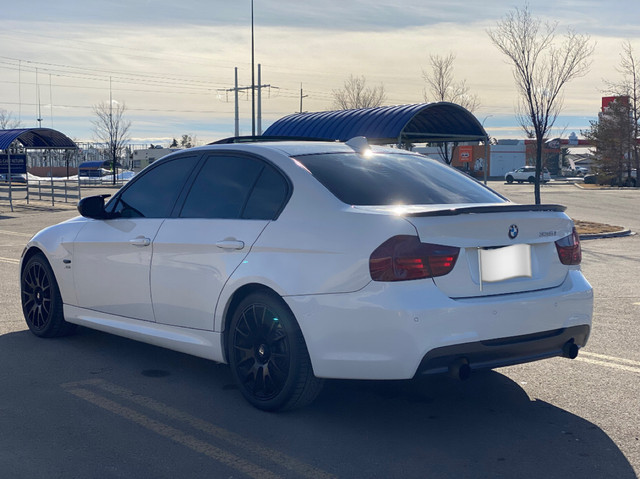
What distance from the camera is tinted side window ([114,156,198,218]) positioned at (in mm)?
5652

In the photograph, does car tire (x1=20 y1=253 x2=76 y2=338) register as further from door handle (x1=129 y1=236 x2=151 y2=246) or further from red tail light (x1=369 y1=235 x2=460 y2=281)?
red tail light (x1=369 y1=235 x2=460 y2=281)

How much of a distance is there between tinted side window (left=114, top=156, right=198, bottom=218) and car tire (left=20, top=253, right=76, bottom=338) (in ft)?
3.43

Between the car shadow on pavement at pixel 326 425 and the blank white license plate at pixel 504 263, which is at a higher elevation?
the blank white license plate at pixel 504 263

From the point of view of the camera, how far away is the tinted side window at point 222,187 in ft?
16.9

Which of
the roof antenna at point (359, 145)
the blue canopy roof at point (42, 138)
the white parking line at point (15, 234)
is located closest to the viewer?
the roof antenna at point (359, 145)

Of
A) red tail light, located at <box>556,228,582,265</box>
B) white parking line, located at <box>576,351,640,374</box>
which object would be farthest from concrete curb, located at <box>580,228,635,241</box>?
red tail light, located at <box>556,228,582,265</box>

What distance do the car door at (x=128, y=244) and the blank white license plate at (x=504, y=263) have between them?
229 cm

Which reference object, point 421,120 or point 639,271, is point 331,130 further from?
point 639,271

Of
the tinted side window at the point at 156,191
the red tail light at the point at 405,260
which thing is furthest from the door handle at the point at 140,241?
the red tail light at the point at 405,260

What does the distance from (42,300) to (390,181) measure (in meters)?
3.42

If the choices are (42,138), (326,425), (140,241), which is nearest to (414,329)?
(326,425)

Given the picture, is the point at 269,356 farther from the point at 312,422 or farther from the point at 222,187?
the point at 222,187

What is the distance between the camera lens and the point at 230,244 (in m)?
4.90

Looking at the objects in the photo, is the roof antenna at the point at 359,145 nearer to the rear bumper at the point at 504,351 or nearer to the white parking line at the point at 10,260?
the rear bumper at the point at 504,351
